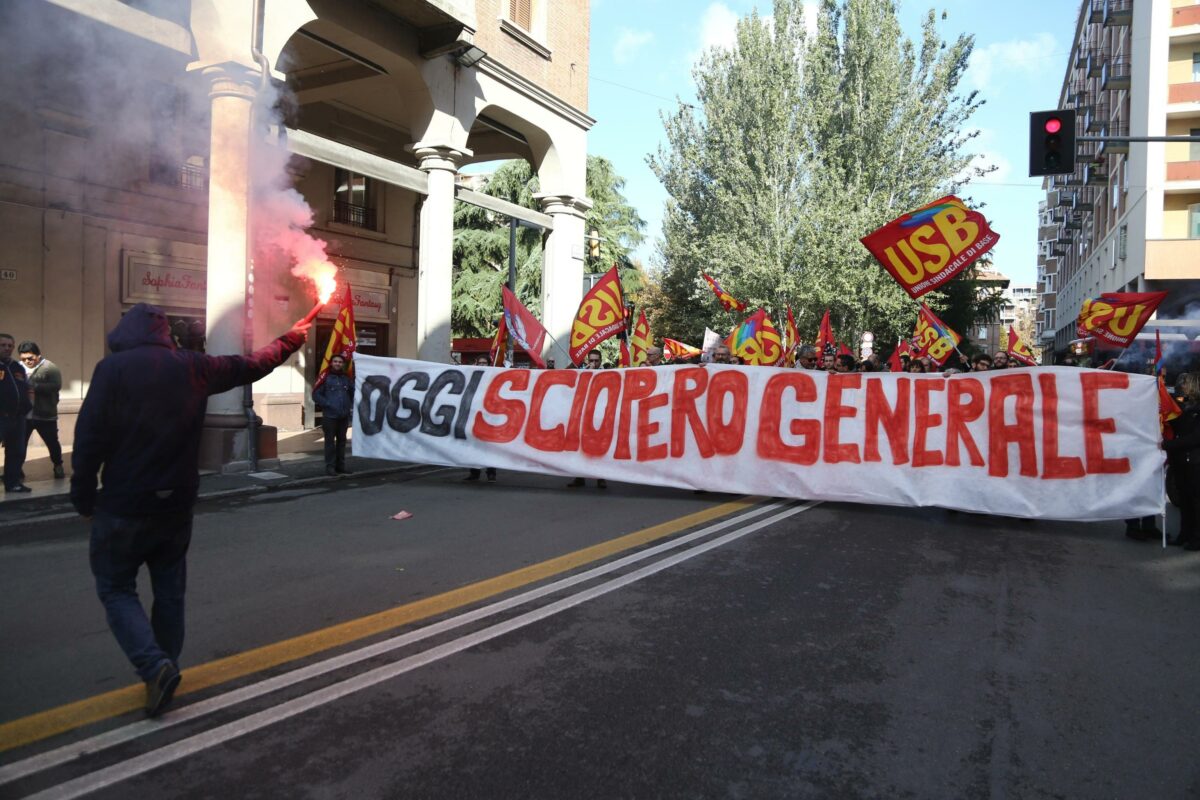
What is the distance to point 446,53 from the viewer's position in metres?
14.3

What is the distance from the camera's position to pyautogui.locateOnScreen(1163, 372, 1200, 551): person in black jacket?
6828 mm

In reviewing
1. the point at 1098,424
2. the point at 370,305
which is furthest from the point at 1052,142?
the point at 370,305

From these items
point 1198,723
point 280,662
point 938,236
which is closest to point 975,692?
point 1198,723

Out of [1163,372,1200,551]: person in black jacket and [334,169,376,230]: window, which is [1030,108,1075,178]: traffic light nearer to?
[1163,372,1200,551]: person in black jacket

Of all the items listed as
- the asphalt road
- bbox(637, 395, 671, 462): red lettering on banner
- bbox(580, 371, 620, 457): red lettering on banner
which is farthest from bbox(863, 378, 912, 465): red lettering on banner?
bbox(580, 371, 620, 457): red lettering on banner

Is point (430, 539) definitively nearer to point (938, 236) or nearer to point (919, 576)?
point (919, 576)

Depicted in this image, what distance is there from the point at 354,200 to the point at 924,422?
1404 centimetres

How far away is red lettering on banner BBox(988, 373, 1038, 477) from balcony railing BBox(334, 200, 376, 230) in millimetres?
14041

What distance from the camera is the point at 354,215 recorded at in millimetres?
17969

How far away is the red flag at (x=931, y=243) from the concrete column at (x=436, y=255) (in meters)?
A: 8.07

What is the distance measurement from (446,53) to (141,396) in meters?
12.5

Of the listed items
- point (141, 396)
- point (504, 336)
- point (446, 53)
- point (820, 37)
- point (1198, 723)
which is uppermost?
point (820, 37)

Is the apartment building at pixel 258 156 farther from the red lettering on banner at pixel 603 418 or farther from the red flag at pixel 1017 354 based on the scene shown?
the red flag at pixel 1017 354

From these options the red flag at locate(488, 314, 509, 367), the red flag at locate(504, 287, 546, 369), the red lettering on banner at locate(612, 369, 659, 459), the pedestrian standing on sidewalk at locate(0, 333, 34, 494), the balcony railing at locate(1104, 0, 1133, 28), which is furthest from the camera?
the balcony railing at locate(1104, 0, 1133, 28)
